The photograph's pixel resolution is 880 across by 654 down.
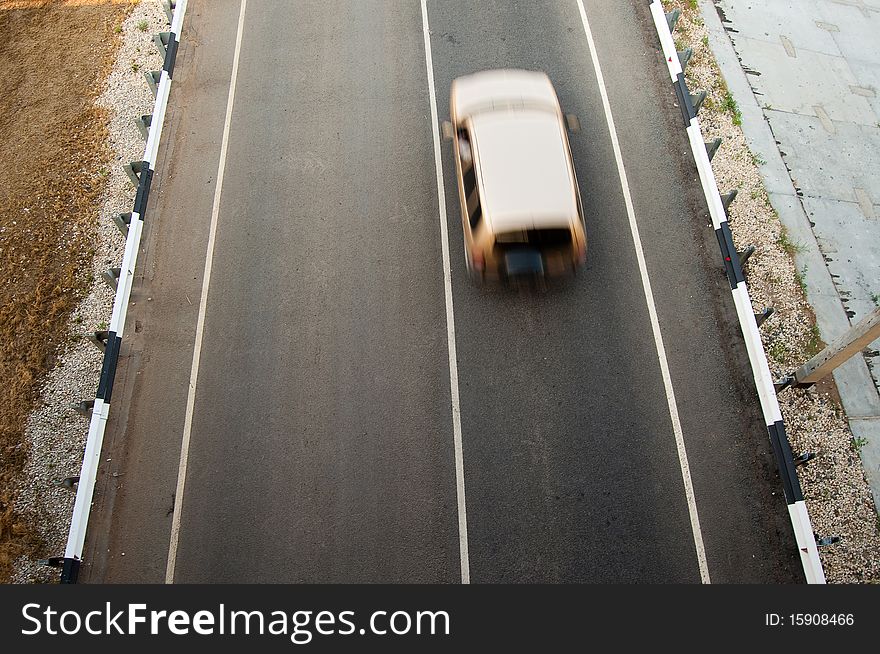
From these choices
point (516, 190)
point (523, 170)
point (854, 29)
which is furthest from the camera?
point (854, 29)

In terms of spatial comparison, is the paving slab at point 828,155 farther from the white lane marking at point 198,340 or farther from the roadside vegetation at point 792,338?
the white lane marking at point 198,340

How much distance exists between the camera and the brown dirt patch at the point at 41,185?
36.2 ft

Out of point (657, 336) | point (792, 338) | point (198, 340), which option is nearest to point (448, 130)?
point (657, 336)

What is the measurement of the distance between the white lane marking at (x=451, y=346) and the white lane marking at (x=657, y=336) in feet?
11.2

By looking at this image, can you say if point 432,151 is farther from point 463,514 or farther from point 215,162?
point 463,514

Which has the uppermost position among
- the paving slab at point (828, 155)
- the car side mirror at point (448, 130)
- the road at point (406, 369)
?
the paving slab at point (828, 155)

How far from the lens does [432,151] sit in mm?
12273

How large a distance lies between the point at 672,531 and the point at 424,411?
4114mm

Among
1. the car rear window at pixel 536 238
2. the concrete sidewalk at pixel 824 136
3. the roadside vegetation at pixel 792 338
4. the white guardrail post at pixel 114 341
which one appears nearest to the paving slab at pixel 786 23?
the concrete sidewalk at pixel 824 136

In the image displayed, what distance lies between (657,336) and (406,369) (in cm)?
432

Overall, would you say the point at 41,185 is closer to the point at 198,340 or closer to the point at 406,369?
the point at 198,340

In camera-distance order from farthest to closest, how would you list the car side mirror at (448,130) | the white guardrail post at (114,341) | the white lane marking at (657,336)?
the car side mirror at (448,130) < the white lane marking at (657,336) < the white guardrail post at (114,341)

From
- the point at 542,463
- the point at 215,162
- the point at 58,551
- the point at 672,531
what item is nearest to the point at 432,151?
the point at 215,162

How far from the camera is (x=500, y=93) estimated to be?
11148mm
